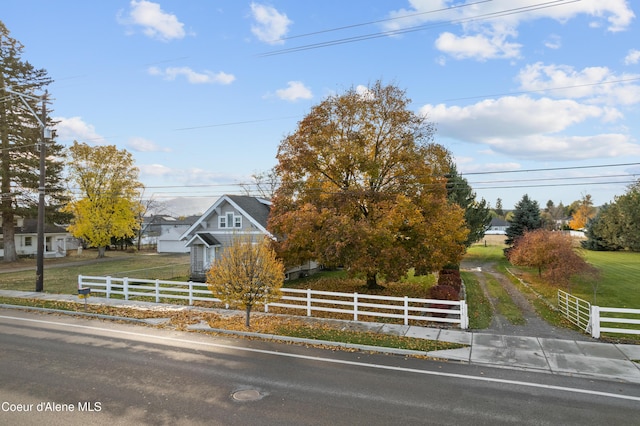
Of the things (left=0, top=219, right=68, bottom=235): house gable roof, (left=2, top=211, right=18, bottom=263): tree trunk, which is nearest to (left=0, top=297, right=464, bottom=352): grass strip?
(left=2, top=211, right=18, bottom=263): tree trunk

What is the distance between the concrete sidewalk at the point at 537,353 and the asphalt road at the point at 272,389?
0.48 metres

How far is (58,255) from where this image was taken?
48.8 metres

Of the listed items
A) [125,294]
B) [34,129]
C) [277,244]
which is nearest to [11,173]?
[34,129]

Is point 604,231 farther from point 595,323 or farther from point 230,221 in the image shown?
point 230,221

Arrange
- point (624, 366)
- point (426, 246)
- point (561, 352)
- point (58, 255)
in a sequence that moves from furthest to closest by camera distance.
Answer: point (58, 255) < point (426, 246) < point (561, 352) < point (624, 366)

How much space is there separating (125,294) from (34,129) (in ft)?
106

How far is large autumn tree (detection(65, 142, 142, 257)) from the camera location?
4350 centimetres

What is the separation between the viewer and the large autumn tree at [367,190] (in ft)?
60.5

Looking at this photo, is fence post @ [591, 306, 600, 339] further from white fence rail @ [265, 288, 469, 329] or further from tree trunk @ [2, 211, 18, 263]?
tree trunk @ [2, 211, 18, 263]

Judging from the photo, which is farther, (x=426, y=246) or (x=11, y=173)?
(x=11, y=173)

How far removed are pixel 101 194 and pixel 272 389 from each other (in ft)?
142

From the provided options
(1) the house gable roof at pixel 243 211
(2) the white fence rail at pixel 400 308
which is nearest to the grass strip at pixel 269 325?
(2) the white fence rail at pixel 400 308

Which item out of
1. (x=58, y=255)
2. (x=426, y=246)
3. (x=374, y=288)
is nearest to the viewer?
(x=426, y=246)

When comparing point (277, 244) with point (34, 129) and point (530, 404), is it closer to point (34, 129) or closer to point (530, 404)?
point (530, 404)
